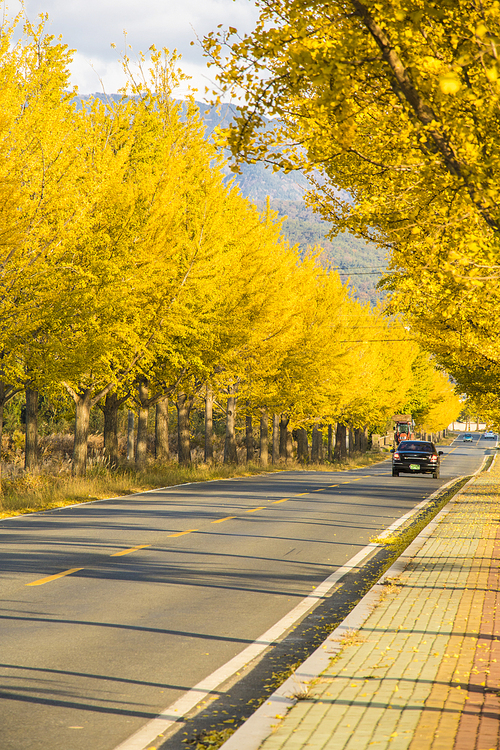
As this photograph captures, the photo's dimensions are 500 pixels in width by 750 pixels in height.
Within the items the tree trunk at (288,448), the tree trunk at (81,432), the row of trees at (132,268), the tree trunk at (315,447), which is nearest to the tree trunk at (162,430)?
the row of trees at (132,268)

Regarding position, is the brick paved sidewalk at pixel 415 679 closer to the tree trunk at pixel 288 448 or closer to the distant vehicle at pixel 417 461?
the distant vehicle at pixel 417 461

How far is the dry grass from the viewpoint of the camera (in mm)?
17922

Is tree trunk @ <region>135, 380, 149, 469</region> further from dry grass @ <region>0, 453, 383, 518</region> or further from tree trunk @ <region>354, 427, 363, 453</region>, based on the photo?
tree trunk @ <region>354, 427, 363, 453</region>

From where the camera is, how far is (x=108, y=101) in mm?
23688

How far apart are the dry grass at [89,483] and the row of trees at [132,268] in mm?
1079

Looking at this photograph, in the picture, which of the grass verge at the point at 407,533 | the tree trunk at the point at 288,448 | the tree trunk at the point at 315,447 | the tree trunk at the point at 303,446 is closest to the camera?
the grass verge at the point at 407,533

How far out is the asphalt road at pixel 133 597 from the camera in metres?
5.44

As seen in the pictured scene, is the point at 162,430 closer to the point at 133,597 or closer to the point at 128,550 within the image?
the point at 128,550

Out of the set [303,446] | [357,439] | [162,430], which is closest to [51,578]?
[162,430]

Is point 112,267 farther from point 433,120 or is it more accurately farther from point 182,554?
point 433,120

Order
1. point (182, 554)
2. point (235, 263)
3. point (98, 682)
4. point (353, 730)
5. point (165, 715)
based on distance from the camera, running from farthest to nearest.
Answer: point (235, 263)
point (182, 554)
point (98, 682)
point (165, 715)
point (353, 730)

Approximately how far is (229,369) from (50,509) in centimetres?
1539

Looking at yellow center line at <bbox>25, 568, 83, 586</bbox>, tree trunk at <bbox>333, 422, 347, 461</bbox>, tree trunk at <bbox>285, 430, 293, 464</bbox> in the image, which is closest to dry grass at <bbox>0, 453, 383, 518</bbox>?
yellow center line at <bbox>25, 568, 83, 586</bbox>

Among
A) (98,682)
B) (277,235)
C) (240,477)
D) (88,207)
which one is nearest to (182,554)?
(98,682)
